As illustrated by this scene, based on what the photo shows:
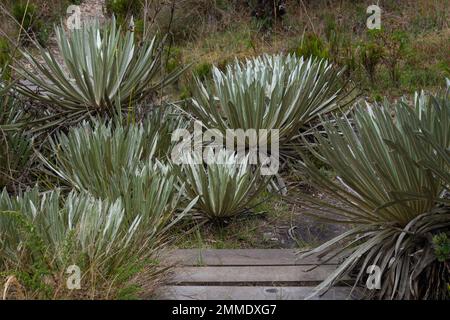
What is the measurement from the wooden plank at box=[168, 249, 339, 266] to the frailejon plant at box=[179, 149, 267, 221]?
0.51 m

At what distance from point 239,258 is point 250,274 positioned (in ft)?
0.97

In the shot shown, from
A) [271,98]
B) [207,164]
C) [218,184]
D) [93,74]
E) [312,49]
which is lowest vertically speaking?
[218,184]

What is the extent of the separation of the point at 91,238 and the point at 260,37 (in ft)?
20.9

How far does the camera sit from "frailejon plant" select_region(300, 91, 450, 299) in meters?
3.55

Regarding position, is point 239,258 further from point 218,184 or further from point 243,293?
point 218,184

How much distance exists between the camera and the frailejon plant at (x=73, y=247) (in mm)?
3301

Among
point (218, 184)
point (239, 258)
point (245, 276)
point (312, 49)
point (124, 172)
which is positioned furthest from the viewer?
point (312, 49)

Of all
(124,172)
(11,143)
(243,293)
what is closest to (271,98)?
(124,172)

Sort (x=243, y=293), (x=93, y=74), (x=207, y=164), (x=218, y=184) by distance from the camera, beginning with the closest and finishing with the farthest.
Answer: (x=243, y=293), (x=218, y=184), (x=207, y=164), (x=93, y=74)

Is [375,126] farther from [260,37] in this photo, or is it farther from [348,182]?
[260,37]

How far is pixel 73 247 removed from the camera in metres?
3.45
